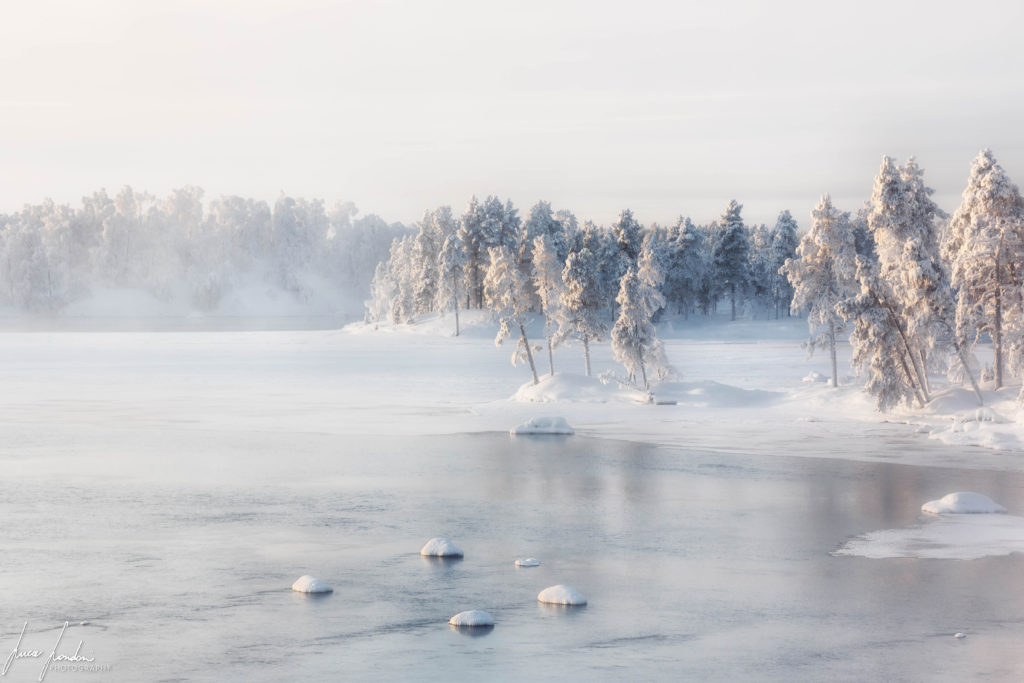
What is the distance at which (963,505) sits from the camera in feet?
76.8

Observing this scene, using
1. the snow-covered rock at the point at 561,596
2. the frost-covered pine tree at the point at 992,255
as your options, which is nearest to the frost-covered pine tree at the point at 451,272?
the frost-covered pine tree at the point at 992,255

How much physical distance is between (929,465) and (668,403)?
20.3 metres

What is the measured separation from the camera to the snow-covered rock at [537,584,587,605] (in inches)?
624

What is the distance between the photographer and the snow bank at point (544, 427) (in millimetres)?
38875

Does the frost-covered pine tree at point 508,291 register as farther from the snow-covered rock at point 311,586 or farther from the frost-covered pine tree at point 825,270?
the snow-covered rock at point 311,586

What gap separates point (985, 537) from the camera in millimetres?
20656

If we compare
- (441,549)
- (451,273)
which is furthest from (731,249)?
(441,549)

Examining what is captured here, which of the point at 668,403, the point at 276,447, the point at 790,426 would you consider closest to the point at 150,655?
the point at 276,447

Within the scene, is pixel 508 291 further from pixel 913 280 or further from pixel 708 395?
pixel 913 280

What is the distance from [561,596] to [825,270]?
45.3m

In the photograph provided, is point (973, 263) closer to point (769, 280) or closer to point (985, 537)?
point (985, 537)

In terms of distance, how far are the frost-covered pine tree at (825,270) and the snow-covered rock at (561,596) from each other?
41.2 m

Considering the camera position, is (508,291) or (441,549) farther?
(508,291)

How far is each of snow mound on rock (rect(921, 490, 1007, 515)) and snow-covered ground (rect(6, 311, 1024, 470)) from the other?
280 inches
